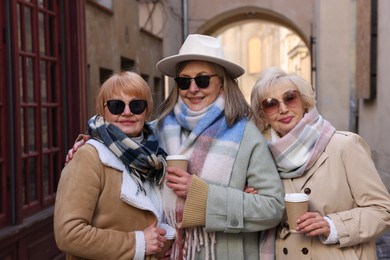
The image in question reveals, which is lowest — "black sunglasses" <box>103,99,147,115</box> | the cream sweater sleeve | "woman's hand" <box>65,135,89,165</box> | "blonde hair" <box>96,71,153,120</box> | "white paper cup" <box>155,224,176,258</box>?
"white paper cup" <box>155,224,176,258</box>

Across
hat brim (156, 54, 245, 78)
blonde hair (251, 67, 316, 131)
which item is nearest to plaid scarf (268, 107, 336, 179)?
blonde hair (251, 67, 316, 131)

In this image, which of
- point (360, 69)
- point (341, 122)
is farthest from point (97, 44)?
point (341, 122)

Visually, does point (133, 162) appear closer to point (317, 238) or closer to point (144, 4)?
point (317, 238)

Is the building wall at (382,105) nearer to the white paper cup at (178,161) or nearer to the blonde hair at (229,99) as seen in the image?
the blonde hair at (229,99)

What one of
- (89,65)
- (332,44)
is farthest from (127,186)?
(332,44)

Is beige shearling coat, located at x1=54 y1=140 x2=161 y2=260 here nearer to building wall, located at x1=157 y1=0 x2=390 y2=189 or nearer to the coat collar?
the coat collar

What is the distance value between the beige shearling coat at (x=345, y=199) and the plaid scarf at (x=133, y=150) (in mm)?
617

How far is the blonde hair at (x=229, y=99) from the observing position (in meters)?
2.60

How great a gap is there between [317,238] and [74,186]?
108 cm

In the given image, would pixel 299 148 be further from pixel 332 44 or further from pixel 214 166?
pixel 332 44

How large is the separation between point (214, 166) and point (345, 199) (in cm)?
60

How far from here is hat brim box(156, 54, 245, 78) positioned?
8.61 ft

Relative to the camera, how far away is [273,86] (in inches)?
106

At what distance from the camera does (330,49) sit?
1334 cm
